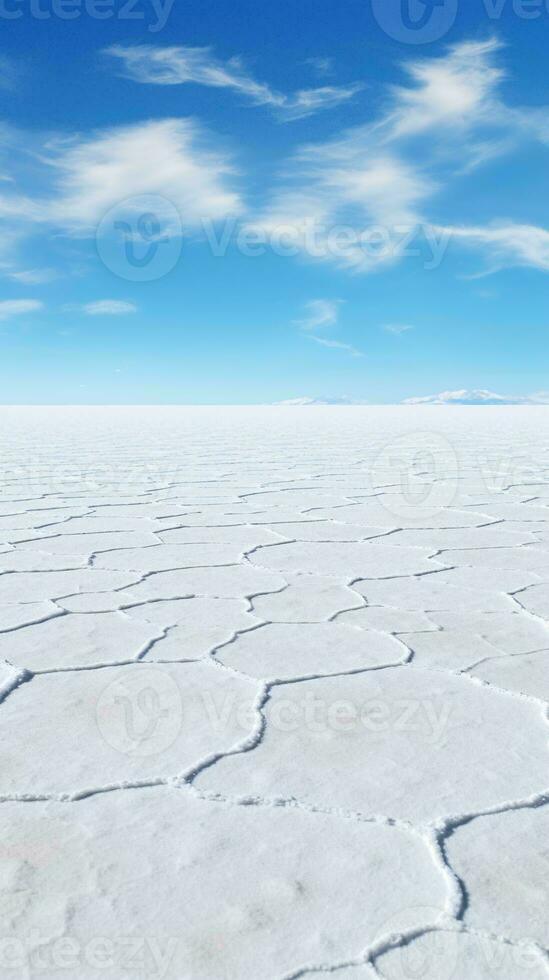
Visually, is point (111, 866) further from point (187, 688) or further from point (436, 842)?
point (187, 688)

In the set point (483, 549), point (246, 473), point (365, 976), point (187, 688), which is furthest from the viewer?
point (246, 473)

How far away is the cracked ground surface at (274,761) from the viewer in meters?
0.81

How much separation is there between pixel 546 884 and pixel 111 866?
0.43m

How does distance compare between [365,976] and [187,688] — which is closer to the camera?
[365,976]

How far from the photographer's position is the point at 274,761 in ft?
3.80

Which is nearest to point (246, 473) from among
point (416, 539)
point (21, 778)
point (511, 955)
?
point (416, 539)

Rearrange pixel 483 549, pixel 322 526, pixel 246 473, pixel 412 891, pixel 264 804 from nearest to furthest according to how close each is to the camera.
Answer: pixel 412 891 → pixel 264 804 → pixel 483 549 → pixel 322 526 → pixel 246 473

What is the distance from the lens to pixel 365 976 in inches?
29.5

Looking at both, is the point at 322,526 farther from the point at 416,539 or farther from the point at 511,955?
the point at 511,955

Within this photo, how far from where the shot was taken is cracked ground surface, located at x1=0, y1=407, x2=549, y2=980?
81 centimetres

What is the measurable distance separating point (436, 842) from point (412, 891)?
0.09m

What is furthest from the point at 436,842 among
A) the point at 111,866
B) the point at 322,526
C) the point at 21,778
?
the point at 322,526

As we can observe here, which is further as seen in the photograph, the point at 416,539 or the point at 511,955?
the point at 416,539

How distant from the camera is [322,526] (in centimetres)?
308
